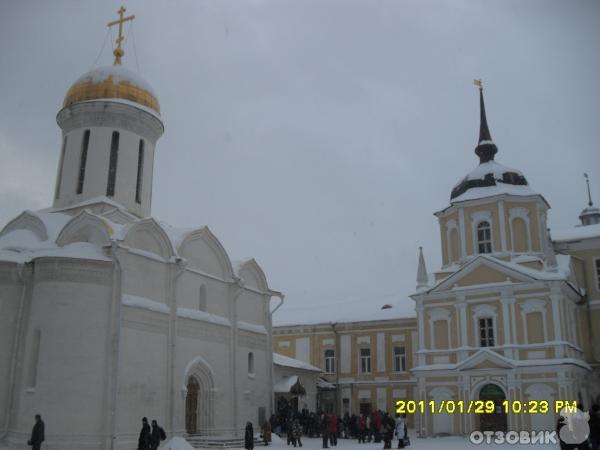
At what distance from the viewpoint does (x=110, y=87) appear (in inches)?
920

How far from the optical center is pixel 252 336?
84.0 ft

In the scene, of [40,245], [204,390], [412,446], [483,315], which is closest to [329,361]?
[483,315]

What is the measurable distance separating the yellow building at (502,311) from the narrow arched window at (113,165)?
48.7 ft

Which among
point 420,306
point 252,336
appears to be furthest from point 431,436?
point 252,336

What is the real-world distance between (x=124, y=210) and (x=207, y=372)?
6.63 metres

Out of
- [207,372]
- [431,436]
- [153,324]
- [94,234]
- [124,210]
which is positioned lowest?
[431,436]

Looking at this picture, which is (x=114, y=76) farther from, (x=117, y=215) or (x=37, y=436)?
(x=37, y=436)

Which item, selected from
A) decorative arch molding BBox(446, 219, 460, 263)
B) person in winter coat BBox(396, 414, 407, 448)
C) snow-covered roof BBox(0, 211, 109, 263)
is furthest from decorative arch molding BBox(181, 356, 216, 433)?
decorative arch molding BBox(446, 219, 460, 263)

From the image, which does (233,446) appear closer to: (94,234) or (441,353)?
(94,234)

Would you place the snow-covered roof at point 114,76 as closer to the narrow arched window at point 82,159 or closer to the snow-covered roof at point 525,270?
the narrow arched window at point 82,159

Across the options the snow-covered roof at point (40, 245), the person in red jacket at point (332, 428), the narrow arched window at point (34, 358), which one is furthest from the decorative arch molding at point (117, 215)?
the person in red jacket at point (332, 428)

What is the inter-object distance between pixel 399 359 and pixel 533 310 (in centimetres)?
1148

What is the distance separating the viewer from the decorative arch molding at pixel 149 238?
19859 mm

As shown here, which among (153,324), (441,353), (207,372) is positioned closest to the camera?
(153,324)
